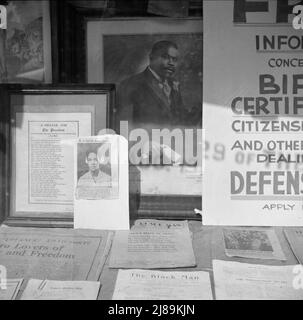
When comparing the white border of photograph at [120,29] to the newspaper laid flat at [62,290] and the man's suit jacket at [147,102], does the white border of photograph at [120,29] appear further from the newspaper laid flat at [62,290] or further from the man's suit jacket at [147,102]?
the newspaper laid flat at [62,290]

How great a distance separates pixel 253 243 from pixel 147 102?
1.23 feet

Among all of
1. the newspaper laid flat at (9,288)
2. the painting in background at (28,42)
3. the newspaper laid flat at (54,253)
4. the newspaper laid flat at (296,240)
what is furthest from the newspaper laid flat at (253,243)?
the painting in background at (28,42)

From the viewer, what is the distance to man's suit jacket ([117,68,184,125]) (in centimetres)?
102

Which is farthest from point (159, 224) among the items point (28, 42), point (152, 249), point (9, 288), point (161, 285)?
point (28, 42)

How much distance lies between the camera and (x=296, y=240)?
93cm

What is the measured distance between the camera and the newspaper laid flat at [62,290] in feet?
2.58

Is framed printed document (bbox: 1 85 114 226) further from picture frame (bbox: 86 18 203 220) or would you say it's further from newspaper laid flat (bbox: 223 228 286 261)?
newspaper laid flat (bbox: 223 228 286 261)

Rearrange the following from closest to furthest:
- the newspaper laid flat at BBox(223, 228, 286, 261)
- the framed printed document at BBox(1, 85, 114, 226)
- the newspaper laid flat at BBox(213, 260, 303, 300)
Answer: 1. the newspaper laid flat at BBox(213, 260, 303, 300)
2. the newspaper laid flat at BBox(223, 228, 286, 261)
3. the framed printed document at BBox(1, 85, 114, 226)

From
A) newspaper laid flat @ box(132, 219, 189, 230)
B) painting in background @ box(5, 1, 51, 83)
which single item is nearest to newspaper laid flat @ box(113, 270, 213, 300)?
newspaper laid flat @ box(132, 219, 189, 230)

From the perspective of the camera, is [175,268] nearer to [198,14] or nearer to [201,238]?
[201,238]

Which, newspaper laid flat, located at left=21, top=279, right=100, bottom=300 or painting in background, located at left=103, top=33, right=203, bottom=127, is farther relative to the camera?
painting in background, located at left=103, top=33, right=203, bottom=127

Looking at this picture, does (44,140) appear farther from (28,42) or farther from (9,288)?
(9,288)

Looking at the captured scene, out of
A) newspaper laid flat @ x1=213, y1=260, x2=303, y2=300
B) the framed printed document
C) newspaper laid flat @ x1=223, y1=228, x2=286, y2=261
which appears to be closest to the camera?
newspaper laid flat @ x1=213, y1=260, x2=303, y2=300

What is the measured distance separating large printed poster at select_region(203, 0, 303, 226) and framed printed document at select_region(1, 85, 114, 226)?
0.79 ft
